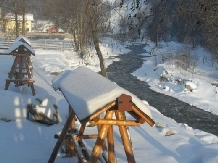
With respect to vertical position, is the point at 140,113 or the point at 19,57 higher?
the point at 19,57

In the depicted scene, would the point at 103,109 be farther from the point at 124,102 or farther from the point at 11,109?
the point at 11,109

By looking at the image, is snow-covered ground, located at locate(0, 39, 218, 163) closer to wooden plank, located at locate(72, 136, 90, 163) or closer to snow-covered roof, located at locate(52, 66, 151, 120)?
wooden plank, located at locate(72, 136, 90, 163)

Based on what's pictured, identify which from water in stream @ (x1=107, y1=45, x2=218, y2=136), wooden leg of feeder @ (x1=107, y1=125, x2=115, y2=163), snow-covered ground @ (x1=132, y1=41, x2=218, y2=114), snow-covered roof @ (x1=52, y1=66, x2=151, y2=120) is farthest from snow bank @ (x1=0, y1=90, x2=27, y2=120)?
snow-covered ground @ (x1=132, y1=41, x2=218, y2=114)

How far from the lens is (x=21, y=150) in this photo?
6809mm

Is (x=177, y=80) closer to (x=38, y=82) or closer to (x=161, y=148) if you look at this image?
(x=38, y=82)

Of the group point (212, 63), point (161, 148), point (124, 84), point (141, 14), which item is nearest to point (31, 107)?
point (161, 148)

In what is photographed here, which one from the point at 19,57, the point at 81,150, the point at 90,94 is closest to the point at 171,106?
the point at 19,57

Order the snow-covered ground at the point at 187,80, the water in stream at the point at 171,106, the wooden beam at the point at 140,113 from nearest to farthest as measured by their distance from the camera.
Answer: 1. the wooden beam at the point at 140,113
2. the water in stream at the point at 171,106
3. the snow-covered ground at the point at 187,80

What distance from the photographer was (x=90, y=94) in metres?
4.14

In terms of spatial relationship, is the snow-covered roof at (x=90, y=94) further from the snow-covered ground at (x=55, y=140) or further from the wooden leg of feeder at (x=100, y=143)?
the snow-covered ground at (x=55, y=140)

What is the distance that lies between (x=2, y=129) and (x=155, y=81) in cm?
1377

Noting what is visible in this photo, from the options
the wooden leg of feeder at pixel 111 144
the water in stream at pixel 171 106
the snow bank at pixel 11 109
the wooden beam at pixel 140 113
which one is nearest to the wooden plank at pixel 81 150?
the wooden leg of feeder at pixel 111 144

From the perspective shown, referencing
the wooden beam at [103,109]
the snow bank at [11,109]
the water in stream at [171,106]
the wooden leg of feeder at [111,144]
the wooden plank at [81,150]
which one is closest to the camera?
the wooden beam at [103,109]

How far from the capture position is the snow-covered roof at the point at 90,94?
155 inches
